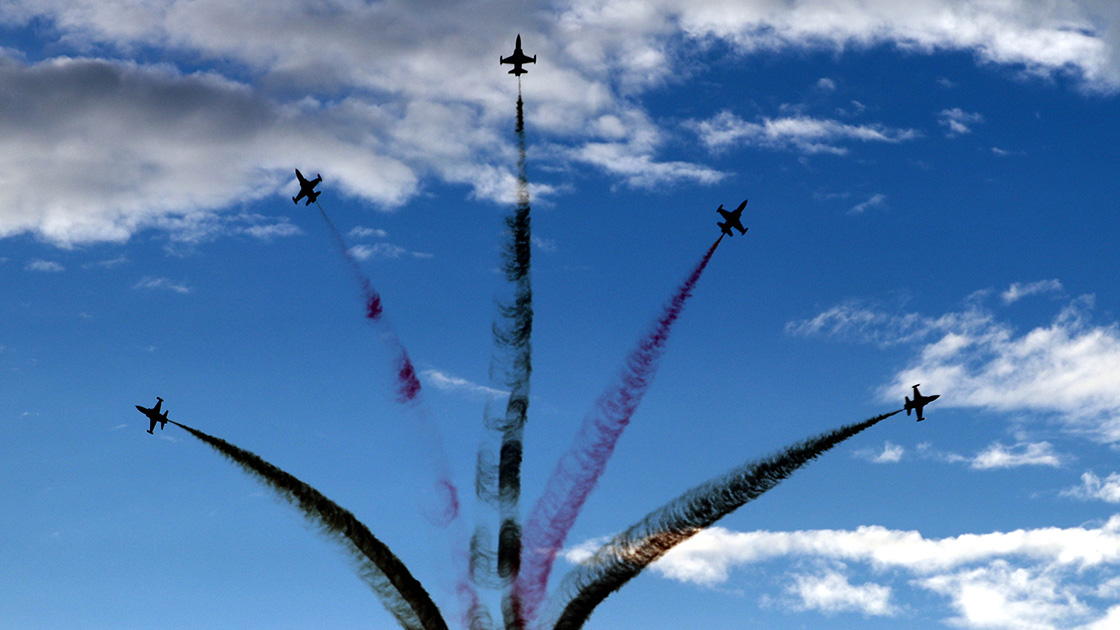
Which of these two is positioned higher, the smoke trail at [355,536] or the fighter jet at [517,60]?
the fighter jet at [517,60]

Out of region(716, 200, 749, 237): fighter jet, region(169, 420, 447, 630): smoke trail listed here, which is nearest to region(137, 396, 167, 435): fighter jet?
region(169, 420, 447, 630): smoke trail

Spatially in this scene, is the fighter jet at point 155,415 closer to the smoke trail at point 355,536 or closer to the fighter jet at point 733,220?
the smoke trail at point 355,536

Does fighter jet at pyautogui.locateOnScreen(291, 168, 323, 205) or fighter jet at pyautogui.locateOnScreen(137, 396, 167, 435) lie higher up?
fighter jet at pyautogui.locateOnScreen(291, 168, 323, 205)

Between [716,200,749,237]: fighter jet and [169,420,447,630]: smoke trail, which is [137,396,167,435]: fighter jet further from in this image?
[716,200,749,237]: fighter jet

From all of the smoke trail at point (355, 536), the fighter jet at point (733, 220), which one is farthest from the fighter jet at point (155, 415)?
the fighter jet at point (733, 220)

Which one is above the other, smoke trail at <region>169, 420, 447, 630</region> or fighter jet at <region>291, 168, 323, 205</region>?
fighter jet at <region>291, 168, 323, 205</region>

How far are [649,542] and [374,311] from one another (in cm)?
3467

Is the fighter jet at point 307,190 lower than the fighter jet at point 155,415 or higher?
higher

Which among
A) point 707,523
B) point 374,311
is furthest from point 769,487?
point 374,311

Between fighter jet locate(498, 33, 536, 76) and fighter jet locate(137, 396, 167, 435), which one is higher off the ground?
fighter jet locate(498, 33, 536, 76)

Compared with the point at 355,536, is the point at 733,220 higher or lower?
higher

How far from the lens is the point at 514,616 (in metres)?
106

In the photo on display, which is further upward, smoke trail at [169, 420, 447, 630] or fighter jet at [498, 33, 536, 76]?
fighter jet at [498, 33, 536, 76]

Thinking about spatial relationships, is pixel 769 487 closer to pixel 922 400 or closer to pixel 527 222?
pixel 922 400
